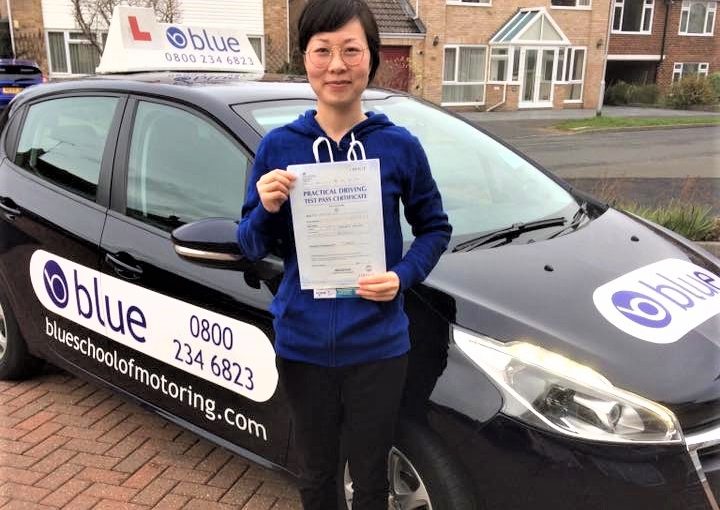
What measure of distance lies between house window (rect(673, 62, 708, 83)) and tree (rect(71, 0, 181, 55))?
25.6 meters

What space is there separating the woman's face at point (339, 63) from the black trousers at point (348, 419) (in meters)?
0.69

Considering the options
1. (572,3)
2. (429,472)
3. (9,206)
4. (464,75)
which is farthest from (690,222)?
(572,3)

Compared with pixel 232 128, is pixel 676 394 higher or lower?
lower

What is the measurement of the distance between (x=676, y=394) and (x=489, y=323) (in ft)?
1.74

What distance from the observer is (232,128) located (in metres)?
2.41

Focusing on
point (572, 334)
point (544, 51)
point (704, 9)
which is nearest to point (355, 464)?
point (572, 334)

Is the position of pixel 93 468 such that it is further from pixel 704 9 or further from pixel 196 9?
pixel 704 9

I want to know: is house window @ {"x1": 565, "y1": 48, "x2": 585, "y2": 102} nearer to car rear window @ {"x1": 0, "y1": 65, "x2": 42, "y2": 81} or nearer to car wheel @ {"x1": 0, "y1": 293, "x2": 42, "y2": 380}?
car rear window @ {"x1": 0, "y1": 65, "x2": 42, "y2": 81}

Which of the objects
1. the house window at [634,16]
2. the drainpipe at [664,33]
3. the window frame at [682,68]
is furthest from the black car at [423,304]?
the window frame at [682,68]

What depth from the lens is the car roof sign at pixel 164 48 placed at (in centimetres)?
347

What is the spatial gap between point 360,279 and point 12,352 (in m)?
2.70

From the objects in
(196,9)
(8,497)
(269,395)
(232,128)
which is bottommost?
(8,497)

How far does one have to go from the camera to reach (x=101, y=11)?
16.3 m

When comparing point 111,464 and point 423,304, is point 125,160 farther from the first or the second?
point 423,304
